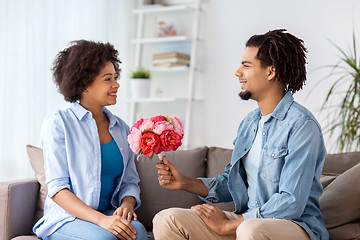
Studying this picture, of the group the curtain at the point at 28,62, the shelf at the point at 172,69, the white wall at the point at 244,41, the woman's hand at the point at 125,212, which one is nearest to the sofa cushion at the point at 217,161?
the woman's hand at the point at 125,212

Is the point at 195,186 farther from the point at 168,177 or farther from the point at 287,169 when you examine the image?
the point at 287,169

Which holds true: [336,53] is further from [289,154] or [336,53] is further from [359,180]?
[289,154]

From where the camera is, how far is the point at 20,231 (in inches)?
99.3

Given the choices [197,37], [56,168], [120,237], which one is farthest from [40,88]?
[120,237]

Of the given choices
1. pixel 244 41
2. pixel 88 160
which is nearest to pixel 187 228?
pixel 88 160

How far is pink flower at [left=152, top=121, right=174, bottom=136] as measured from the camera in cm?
203

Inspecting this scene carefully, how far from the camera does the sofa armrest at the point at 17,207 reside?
96.0 inches

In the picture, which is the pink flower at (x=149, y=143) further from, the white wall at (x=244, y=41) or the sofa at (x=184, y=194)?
the white wall at (x=244, y=41)

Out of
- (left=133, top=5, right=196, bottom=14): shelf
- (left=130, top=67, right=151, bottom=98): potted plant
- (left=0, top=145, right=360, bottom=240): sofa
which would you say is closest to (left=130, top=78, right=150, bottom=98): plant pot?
(left=130, top=67, right=151, bottom=98): potted plant

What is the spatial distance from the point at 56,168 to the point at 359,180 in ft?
4.57

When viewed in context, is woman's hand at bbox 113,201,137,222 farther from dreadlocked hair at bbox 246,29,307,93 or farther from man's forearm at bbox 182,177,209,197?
dreadlocked hair at bbox 246,29,307,93

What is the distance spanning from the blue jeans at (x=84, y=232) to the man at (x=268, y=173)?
0.65ft

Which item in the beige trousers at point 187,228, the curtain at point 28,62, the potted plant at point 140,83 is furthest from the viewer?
the potted plant at point 140,83

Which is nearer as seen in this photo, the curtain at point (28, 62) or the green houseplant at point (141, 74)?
the curtain at point (28, 62)
